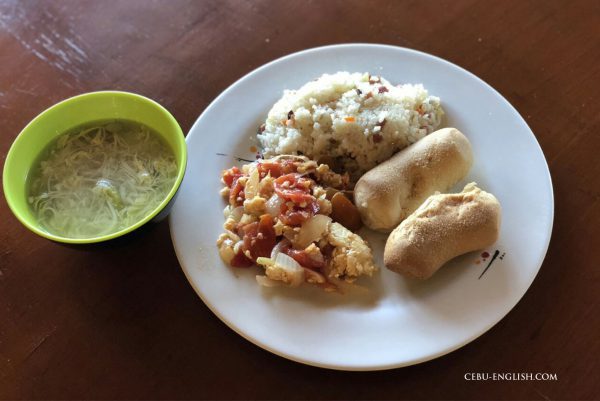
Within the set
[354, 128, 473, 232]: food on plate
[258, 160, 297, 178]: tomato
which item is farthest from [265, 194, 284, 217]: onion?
[354, 128, 473, 232]: food on plate

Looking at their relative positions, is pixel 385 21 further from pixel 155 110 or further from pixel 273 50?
pixel 155 110

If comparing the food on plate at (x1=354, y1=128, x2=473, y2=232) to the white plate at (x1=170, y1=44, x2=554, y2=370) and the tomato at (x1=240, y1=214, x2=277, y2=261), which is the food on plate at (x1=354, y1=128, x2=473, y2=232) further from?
the tomato at (x1=240, y1=214, x2=277, y2=261)

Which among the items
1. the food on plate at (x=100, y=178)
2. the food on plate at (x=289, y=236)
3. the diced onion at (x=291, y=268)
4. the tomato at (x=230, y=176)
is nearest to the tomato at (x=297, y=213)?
the food on plate at (x=289, y=236)

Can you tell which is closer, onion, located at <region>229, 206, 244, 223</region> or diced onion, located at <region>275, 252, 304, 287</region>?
diced onion, located at <region>275, 252, 304, 287</region>

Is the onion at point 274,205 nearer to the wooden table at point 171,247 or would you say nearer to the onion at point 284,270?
the onion at point 284,270

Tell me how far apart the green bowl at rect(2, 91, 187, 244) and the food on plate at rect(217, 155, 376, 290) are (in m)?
0.22

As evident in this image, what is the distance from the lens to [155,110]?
5.18 feet

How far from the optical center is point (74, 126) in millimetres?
1615

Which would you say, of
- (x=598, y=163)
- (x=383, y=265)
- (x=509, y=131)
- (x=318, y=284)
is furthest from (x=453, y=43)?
(x=318, y=284)

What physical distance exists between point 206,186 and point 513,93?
45.6 inches

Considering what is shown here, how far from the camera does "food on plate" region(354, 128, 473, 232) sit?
61.3 inches

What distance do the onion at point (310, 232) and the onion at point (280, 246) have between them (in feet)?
0.09

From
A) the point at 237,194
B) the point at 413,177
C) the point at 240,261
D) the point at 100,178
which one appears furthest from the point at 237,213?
the point at 413,177

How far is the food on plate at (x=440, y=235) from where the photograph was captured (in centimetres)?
142
